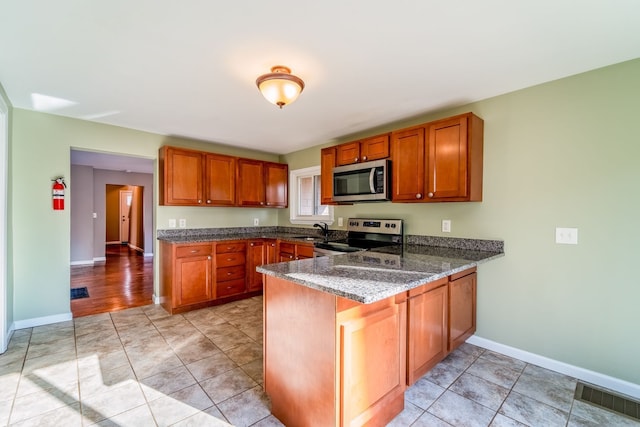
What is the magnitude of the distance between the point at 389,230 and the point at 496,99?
163cm

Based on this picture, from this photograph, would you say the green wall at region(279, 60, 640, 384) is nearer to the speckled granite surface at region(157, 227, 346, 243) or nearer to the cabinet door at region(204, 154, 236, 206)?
the speckled granite surface at region(157, 227, 346, 243)

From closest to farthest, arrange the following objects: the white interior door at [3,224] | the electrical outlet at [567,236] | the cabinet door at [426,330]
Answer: the cabinet door at [426,330], the electrical outlet at [567,236], the white interior door at [3,224]

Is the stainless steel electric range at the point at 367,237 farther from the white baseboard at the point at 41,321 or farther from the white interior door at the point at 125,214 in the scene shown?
the white interior door at the point at 125,214

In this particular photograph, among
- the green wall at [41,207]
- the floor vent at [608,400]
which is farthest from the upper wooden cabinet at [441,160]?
the green wall at [41,207]

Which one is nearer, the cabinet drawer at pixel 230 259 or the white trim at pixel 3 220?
the white trim at pixel 3 220

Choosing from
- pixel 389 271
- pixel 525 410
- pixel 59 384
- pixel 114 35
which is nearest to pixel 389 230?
pixel 389 271

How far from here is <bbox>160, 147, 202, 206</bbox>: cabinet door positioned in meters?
3.68

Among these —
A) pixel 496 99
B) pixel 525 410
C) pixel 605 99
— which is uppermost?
pixel 496 99

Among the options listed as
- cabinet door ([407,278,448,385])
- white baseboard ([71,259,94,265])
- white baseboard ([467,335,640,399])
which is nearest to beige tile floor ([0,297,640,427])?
white baseboard ([467,335,640,399])

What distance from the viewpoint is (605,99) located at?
2088 mm

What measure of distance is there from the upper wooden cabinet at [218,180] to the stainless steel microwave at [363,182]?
1554 mm

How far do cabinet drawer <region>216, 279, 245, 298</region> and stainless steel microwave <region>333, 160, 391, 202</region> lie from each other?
6.01 feet

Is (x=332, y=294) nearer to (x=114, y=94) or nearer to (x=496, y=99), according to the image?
(x=496, y=99)

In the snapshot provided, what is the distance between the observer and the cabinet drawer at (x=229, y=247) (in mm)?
3836
